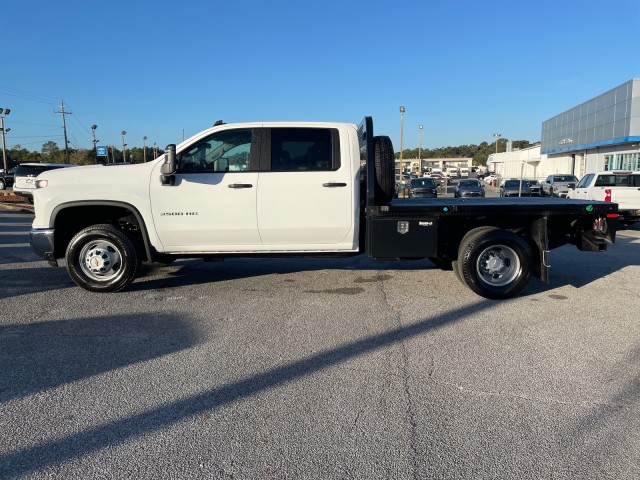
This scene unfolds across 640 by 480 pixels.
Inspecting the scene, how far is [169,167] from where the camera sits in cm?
615

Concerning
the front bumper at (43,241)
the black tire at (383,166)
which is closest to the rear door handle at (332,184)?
the black tire at (383,166)

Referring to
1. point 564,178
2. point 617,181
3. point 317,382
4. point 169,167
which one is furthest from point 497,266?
point 564,178

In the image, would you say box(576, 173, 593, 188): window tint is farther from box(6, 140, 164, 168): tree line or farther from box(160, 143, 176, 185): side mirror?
box(6, 140, 164, 168): tree line

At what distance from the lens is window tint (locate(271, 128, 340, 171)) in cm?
640

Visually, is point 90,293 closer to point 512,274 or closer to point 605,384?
point 512,274

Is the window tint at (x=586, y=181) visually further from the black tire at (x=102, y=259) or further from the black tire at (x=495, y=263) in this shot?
the black tire at (x=102, y=259)

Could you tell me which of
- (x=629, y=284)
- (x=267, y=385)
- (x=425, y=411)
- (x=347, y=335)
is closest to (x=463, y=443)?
(x=425, y=411)

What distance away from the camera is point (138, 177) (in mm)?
6340

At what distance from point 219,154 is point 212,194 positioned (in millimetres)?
529

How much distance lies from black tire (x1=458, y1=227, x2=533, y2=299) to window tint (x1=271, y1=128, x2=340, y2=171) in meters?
2.04

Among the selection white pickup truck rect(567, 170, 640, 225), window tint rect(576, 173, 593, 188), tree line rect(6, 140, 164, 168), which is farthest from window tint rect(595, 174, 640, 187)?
tree line rect(6, 140, 164, 168)

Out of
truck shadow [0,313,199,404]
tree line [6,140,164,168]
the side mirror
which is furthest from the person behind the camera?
tree line [6,140,164,168]

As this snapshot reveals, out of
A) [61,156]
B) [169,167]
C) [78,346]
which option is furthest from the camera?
[61,156]

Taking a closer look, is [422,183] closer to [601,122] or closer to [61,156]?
[601,122]
